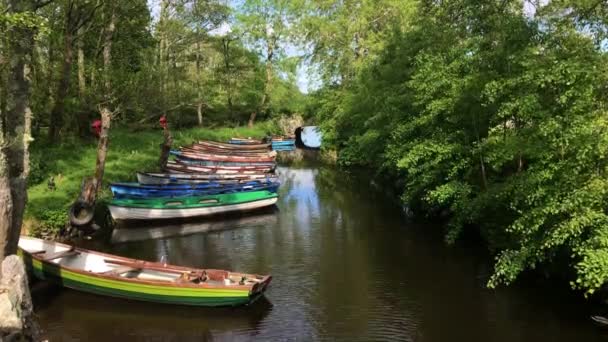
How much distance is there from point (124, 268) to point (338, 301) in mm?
6630

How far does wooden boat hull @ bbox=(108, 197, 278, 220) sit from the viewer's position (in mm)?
22875

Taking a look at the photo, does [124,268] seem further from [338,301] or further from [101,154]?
[101,154]

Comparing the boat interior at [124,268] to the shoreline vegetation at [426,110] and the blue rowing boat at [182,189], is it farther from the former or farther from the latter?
the blue rowing boat at [182,189]

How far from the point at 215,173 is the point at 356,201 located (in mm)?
9565

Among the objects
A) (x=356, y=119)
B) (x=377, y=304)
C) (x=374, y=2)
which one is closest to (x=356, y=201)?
(x=356, y=119)

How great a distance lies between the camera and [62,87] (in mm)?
28531

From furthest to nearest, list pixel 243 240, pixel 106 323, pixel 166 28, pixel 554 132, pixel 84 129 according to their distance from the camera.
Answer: pixel 166 28 → pixel 84 129 → pixel 243 240 → pixel 106 323 → pixel 554 132

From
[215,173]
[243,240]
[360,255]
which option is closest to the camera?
[360,255]

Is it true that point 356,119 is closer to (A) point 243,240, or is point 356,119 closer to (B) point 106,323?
(A) point 243,240

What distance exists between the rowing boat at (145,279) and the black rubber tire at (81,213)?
4.27 metres

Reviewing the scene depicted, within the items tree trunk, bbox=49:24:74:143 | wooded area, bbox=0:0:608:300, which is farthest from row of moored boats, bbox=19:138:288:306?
tree trunk, bbox=49:24:74:143

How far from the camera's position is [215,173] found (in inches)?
1298

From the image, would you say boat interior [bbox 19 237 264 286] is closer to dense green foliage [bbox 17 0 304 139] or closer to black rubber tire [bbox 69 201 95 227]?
black rubber tire [bbox 69 201 95 227]

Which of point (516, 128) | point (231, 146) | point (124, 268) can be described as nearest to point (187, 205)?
point (124, 268)
